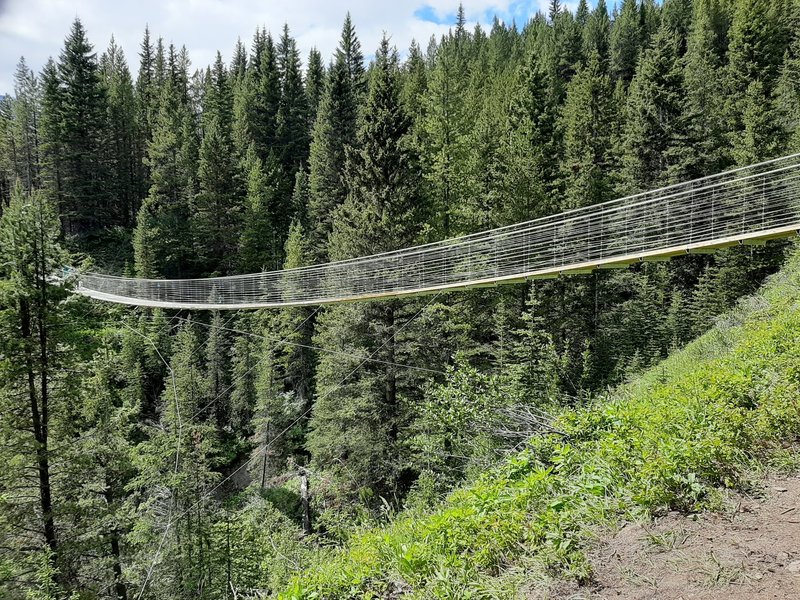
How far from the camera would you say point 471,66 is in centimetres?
3438

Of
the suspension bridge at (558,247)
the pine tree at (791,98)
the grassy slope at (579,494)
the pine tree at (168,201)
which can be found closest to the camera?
the grassy slope at (579,494)

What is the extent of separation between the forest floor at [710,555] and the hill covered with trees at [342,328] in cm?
19

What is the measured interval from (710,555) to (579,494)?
0.73m

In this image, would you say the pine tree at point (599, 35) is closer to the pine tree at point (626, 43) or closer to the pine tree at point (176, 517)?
the pine tree at point (626, 43)

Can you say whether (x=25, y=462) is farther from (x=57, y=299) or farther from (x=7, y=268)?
(x=7, y=268)

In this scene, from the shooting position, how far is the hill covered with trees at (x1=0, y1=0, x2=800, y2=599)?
26.8 ft

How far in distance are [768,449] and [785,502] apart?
0.44 meters

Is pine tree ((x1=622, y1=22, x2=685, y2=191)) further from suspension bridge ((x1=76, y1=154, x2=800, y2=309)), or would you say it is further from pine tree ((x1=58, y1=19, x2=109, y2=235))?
pine tree ((x1=58, y1=19, x2=109, y2=235))

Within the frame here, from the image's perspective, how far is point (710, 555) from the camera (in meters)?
2.01

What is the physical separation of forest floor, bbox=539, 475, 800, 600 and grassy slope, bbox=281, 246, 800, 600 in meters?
0.08

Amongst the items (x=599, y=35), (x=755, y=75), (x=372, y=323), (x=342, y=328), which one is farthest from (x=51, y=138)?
(x=599, y=35)

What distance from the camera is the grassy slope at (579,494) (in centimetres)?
235

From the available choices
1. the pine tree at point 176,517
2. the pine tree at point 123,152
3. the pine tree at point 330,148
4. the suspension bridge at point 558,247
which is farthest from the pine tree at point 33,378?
the pine tree at point 123,152

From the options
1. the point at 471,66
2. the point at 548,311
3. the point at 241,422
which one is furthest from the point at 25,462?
the point at 471,66
